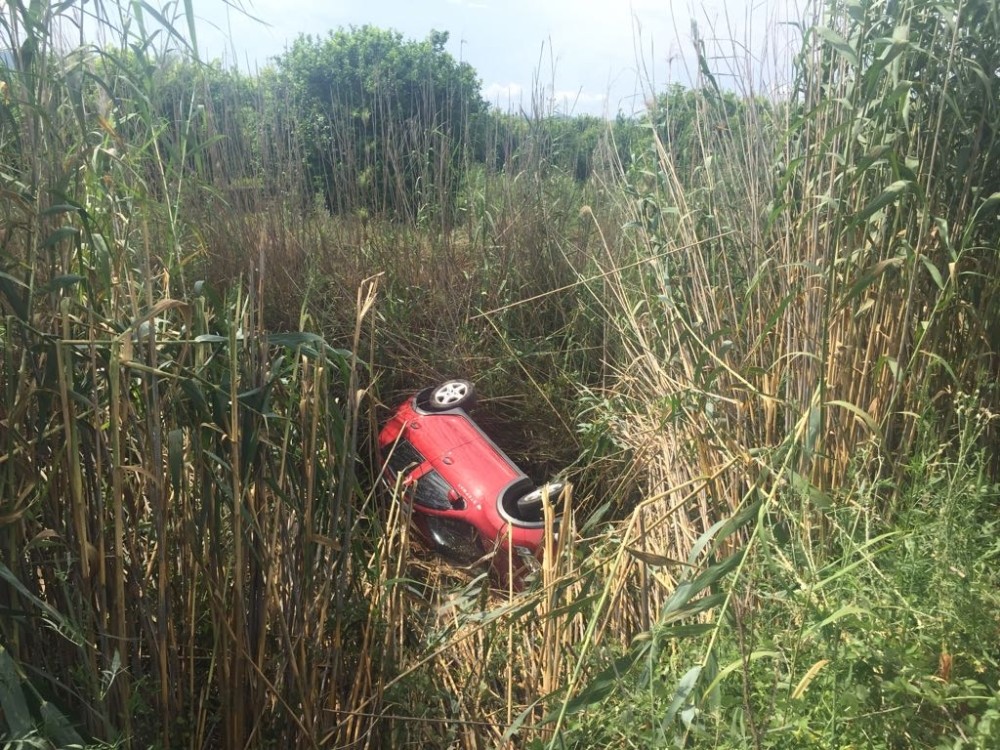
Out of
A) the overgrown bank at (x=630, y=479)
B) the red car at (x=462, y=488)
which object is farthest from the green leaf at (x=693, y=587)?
the red car at (x=462, y=488)

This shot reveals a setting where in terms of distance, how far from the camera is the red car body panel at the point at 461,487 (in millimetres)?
2922

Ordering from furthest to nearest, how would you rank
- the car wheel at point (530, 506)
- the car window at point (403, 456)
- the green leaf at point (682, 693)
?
the car window at point (403, 456)
the car wheel at point (530, 506)
the green leaf at point (682, 693)

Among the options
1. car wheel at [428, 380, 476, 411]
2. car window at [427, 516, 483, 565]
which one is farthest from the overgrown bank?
car wheel at [428, 380, 476, 411]

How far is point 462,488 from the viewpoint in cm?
305

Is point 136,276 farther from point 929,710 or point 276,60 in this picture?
point 276,60

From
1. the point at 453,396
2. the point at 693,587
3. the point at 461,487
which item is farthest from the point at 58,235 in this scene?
the point at 453,396

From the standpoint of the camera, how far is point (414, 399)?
346 centimetres

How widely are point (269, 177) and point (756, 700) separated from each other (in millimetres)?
3780

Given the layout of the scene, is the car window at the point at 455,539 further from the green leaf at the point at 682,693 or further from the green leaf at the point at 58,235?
the green leaf at the point at 58,235

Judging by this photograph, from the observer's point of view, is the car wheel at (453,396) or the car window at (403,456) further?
the car wheel at (453,396)

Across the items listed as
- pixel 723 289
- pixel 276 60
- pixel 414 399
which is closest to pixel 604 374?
pixel 414 399

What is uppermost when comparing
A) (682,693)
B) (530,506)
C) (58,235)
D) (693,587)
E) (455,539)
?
(58,235)

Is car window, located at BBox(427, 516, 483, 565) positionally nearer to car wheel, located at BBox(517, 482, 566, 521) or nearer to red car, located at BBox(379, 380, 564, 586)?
red car, located at BBox(379, 380, 564, 586)

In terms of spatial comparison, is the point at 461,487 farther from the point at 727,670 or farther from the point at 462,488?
the point at 727,670
